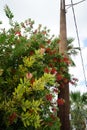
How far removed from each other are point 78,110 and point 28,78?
92.6ft

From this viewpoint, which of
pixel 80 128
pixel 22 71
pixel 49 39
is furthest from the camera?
pixel 80 128

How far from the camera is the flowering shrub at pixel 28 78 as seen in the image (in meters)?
6.13

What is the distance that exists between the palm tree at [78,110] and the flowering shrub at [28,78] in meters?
20.8

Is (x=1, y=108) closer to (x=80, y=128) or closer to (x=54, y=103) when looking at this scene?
(x=54, y=103)

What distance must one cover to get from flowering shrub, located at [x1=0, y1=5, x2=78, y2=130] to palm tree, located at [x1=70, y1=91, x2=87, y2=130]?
820 inches

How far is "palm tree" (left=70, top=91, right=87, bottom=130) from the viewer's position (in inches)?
1229

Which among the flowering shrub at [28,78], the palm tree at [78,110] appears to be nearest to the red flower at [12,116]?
the flowering shrub at [28,78]

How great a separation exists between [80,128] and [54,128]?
27.5m

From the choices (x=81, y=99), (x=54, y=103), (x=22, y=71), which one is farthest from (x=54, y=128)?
(x=81, y=99)

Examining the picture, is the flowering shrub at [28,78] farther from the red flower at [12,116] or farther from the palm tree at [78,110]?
the palm tree at [78,110]

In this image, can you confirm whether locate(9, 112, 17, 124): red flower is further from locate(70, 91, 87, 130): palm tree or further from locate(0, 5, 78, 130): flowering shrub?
locate(70, 91, 87, 130): palm tree

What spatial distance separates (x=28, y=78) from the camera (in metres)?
6.06

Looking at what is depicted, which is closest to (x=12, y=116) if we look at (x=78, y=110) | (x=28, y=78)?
(x=28, y=78)

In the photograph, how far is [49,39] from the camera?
10031 millimetres
